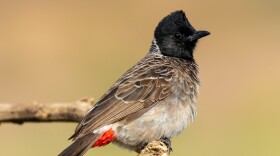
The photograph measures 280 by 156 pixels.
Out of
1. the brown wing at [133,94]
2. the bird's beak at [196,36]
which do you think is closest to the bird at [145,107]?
the brown wing at [133,94]

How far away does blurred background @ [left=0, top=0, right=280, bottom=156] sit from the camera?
9273 mm

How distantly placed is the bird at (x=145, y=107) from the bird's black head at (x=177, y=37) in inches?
0.6

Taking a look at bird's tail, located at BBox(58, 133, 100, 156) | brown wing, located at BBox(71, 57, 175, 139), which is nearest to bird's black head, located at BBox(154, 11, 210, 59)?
brown wing, located at BBox(71, 57, 175, 139)

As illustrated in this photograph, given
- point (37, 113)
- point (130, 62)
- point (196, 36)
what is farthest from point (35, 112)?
point (130, 62)

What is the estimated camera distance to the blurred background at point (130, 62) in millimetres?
9273

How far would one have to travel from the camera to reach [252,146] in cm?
888

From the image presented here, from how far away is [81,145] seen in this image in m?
5.39

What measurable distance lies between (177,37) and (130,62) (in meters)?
4.83

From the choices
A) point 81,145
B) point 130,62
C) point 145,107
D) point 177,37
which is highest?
A: point 177,37

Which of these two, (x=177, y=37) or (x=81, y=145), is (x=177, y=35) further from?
(x=81, y=145)

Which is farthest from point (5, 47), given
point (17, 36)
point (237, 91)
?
point (237, 91)

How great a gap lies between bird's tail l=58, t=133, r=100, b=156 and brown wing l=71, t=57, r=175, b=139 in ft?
0.13

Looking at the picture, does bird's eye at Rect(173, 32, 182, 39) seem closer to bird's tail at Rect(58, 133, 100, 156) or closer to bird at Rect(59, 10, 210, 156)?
bird at Rect(59, 10, 210, 156)

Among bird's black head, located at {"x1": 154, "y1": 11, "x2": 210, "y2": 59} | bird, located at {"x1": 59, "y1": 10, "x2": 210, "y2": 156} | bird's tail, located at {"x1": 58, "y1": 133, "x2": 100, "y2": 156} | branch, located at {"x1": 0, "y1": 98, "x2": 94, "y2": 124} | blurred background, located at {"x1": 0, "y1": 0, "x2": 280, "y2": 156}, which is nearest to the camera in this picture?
bird's tail, located at {"x1": 58, "y1": 133, "x2": 100, "y2": 156}
